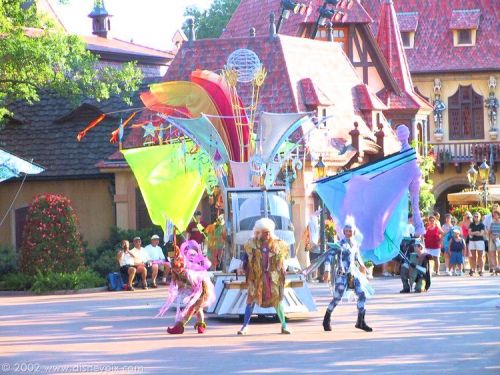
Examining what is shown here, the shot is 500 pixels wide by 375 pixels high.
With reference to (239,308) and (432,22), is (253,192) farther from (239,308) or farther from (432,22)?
(432,22)

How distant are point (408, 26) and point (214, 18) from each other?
25283mm

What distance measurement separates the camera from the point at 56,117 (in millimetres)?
46625

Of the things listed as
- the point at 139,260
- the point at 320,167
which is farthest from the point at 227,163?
the point at 139,260

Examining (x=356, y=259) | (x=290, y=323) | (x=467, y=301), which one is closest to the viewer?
A: (x=356, y=259)

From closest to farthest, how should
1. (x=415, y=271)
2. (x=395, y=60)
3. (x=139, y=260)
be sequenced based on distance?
1. (x=415, y=271)
2. (x=139, y=260)
3. (x=395, y=60)

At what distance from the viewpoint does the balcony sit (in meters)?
68.6

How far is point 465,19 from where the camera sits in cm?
6931

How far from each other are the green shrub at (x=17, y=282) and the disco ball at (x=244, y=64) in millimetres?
8355

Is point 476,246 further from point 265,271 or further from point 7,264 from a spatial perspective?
point 265,271

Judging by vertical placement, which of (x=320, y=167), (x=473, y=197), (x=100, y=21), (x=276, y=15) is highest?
(x=100, y=21)

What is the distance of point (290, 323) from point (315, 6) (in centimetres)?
3225

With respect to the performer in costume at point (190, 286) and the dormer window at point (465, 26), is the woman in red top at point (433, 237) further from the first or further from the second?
the dormer window at point (465, 26)

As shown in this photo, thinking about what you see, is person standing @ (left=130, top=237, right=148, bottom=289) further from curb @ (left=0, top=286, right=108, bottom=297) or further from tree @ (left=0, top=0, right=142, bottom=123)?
tree @ (left=0, top=0, right=142, bottom=123)

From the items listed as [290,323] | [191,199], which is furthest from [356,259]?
[191,199]
